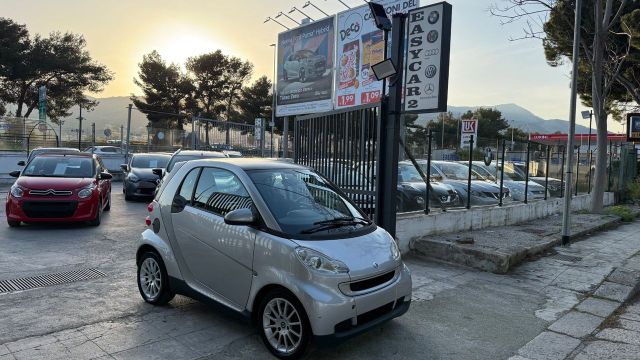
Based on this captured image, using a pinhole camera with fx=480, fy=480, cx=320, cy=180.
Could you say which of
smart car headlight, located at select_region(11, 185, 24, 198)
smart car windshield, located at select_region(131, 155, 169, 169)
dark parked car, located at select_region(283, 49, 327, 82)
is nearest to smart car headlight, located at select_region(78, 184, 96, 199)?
smart car headlight, located at select_region(11, 185, 24, 198)

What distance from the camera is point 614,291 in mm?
6625

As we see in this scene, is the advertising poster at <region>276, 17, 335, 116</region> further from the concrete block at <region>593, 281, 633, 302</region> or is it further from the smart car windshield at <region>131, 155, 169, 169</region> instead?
the concrete block at <region>593, 281, 633, 302</region>

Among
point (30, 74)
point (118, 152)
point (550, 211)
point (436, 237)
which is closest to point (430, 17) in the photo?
point (436, 237)

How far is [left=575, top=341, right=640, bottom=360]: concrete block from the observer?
453 cm

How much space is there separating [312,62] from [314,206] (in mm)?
13376

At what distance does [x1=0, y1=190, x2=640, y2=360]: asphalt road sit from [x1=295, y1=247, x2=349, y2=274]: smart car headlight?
816mm

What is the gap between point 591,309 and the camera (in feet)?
19.5

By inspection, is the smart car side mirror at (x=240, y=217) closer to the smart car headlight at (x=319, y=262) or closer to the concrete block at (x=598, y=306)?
the smart car headlight at (x=319, y=262)

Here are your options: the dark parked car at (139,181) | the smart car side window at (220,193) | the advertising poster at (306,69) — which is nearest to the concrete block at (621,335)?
the smart car side window at (220,193)

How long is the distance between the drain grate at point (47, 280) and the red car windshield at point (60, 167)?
440 centimetres

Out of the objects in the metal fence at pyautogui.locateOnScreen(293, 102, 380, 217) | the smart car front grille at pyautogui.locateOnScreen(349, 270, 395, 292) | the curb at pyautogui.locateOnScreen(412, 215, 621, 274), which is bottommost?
the curb at pyautogui.locateOnScreen(412, 215, 621, 274)

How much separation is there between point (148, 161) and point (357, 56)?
7.63 m

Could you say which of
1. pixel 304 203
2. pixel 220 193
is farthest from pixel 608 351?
pixel 220 193

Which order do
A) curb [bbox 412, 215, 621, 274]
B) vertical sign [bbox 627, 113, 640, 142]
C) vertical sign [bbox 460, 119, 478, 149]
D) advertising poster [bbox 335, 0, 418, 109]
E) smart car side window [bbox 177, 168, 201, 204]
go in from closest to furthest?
smart car side window [bbox 177, 168, 201, 204]
curb [bbox 412, 215, 621, 274]
vertical sign [bbox 627, 113, 640, 142]
vertical sign [bbox 460, 119, 478, 149]
advertising poster [bbox 335, 0, 418, 109]
